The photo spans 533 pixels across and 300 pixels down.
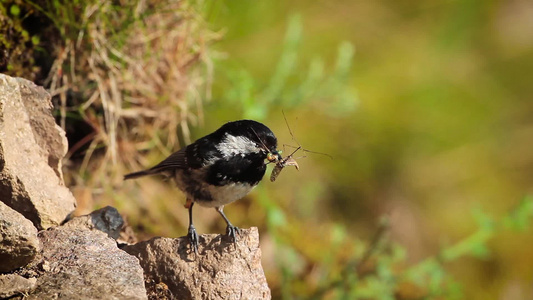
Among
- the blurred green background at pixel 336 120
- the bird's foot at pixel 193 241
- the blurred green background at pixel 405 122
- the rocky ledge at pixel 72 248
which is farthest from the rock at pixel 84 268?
the blurred green background at pixel 405 122

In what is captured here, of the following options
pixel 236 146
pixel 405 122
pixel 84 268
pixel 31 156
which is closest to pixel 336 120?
pixel 405 122

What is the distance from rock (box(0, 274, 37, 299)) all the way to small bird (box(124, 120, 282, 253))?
110 centimetres

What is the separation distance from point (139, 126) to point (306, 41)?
8.31ft

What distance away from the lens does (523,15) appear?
25.2 feet

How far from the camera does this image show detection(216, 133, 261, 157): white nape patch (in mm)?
3443

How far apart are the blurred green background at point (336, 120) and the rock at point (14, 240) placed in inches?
53.6

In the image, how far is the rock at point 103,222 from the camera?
9.77ft

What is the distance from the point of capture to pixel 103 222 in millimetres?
3014

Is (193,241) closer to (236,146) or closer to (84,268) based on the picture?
(84,268)

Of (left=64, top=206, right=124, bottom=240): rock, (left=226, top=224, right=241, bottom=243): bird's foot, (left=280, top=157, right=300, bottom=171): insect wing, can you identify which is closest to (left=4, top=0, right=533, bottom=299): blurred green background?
(left=280, top=157, right=300, bottom=171): insect wing

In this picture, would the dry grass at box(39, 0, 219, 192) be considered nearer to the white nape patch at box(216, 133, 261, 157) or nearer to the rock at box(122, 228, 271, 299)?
the white nape patch at box(216, 133, 261, 157)

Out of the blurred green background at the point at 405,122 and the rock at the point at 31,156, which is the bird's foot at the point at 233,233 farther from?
the blurred green background at the point at 405,122

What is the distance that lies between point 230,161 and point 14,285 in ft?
4.44

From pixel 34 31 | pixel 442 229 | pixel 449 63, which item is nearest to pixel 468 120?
pixel 449 63
